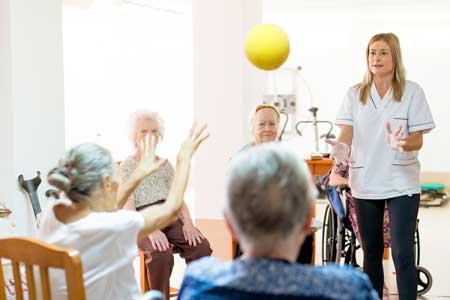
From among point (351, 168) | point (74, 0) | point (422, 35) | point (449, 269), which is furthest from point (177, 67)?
point (351, 168)

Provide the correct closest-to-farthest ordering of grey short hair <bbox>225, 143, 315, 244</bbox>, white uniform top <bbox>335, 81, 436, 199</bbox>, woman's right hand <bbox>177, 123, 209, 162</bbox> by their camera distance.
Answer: grey short hair <bbox>225, 143, 315, 244</bbox>, woman's right hand <bbox>177, 123, 209, 162</bbox>, white uniform top <bbox>335, 81, 436, 199</bbox>

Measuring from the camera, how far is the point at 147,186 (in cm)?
321

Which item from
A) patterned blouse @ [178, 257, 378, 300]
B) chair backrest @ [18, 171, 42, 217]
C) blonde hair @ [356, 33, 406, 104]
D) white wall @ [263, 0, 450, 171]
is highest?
white wall @ [263, 0, 450, 171]

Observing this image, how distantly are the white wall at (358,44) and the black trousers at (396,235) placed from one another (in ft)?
16.3

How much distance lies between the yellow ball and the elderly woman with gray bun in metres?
0.93

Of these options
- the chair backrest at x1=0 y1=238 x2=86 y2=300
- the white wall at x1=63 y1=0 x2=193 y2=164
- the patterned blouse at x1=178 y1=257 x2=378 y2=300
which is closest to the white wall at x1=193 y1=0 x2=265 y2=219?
the white wall at x1=63 y1=0 x2=193 y2=164

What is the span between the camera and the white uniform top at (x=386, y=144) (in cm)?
282

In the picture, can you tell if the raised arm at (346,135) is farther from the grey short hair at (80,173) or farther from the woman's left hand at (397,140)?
the grey short hair at (80,173)

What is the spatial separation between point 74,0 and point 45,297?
4805mm

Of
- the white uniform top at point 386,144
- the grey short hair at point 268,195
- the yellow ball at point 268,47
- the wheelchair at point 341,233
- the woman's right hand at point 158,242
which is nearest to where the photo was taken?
the grey short hair at point 268,195

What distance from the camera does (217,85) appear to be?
4.76m

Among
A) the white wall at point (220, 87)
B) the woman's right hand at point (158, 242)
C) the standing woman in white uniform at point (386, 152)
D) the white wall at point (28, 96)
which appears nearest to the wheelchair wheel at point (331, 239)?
the standing woman in white uniform at point (386, 152)

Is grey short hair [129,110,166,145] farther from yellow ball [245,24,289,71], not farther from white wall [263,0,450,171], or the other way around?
white wall [263,0,450,171]

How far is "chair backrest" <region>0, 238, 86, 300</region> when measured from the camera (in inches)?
57.9
